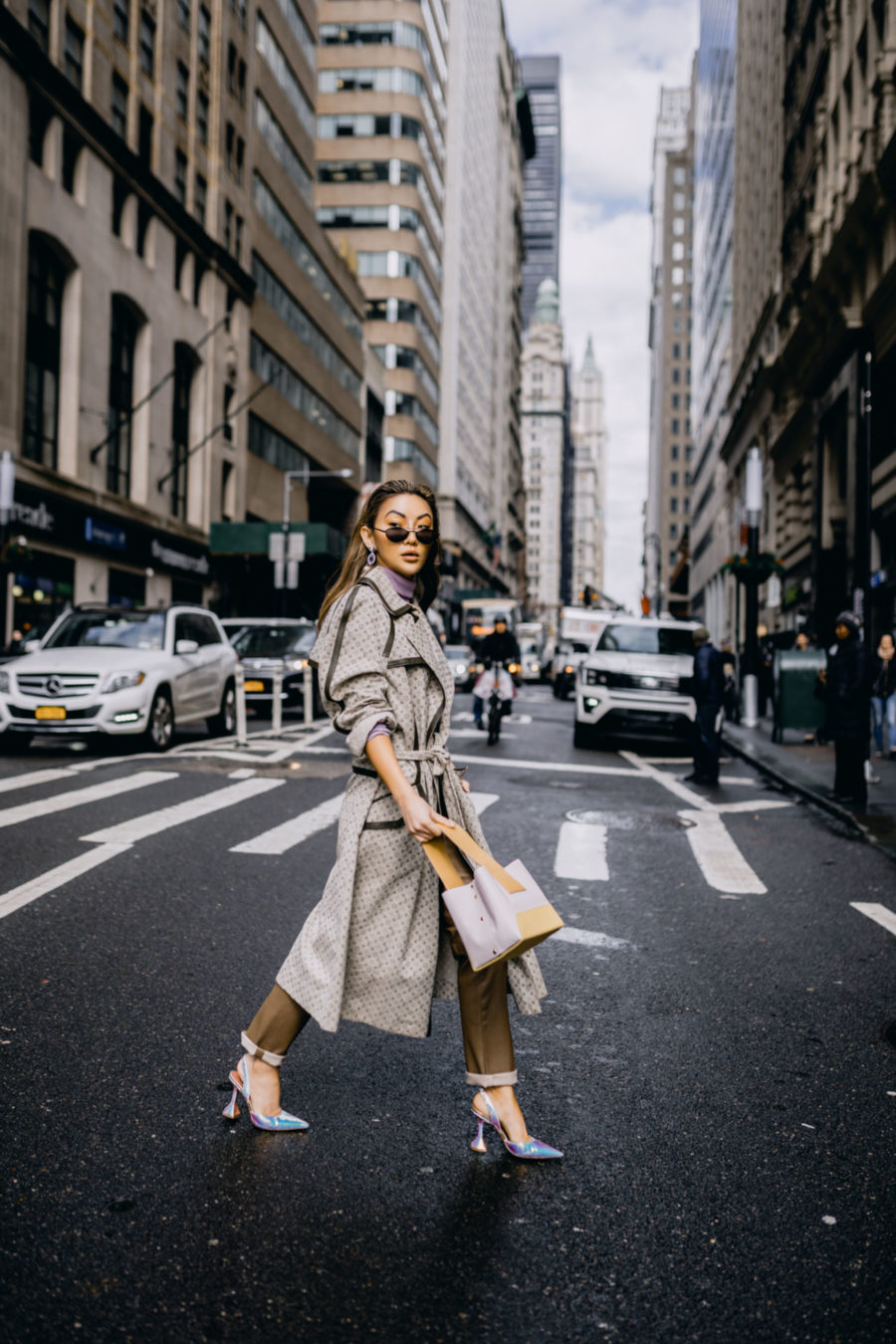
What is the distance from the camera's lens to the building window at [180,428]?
39031 millimetres

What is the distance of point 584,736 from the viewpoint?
18438mm

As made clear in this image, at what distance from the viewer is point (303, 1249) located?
9.18ft

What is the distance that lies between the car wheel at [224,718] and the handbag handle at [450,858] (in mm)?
13911

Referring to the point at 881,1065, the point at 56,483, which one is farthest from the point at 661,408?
the point at 881,1065

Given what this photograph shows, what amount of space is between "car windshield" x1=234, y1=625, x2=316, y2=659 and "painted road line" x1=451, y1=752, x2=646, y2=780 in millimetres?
6806

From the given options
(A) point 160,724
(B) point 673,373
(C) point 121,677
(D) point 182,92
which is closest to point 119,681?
(C) point 121,677

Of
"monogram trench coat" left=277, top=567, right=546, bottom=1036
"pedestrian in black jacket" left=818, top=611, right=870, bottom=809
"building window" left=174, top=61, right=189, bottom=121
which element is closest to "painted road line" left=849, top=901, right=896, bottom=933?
"monogram trench coat" left=277, top=567, right=546, bottom=1036

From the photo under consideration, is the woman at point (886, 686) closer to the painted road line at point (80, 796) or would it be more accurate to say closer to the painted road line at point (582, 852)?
the painted road line at point (582, 852)

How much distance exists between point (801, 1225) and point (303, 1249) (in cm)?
127

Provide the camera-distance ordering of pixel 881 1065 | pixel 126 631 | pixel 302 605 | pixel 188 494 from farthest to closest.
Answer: pixel 302 605 < pixel 188 494 < pixel 126 631 < pixel 881 1065

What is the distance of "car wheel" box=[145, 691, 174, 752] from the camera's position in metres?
14.2

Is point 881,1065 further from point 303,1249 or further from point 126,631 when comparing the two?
point 126,631

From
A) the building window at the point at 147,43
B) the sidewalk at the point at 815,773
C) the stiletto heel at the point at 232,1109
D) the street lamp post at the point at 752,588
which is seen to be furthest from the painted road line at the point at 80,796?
the building window at the point at 147,43

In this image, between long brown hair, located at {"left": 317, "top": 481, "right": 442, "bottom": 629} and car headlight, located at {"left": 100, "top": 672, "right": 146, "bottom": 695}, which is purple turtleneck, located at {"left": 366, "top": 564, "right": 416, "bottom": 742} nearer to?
long brown hair, located at {"left": 317, "top": 481, "right": 442, "bottom": 629}
